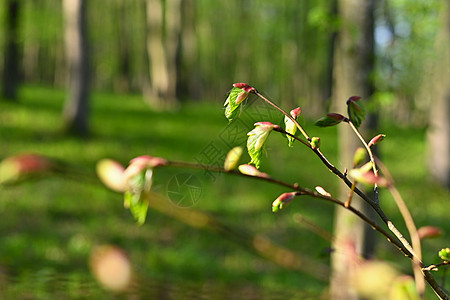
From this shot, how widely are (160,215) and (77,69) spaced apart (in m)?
4.43

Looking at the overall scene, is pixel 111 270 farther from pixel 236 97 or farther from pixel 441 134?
pixel 441 134

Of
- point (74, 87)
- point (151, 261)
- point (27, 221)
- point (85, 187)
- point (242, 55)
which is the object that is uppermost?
point (242, 55)

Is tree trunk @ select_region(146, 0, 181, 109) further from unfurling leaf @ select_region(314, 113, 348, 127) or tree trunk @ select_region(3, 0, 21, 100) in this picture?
unfurling leaf @ select_region(314, 113, 348, 127)

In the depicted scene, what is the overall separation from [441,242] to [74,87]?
7.60 meters

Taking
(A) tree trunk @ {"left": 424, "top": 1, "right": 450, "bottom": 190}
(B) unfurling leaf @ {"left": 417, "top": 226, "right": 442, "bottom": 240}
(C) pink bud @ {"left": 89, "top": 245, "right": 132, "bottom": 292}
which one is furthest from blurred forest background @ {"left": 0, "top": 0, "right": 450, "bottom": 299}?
(B) unfurling leaf @ {"left": 417, "top": 226, "right": 442, "bottom": 240}

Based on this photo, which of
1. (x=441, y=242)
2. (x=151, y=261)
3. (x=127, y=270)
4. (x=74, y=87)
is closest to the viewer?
(x=127, y=270)

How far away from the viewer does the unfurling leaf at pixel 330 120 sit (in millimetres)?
701

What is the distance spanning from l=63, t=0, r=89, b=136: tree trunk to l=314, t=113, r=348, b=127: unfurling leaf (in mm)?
9624

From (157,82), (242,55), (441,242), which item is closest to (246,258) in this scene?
(441,242)

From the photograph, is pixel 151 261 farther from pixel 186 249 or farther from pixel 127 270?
pixel 127 270

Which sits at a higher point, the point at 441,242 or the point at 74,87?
the point at 74,87

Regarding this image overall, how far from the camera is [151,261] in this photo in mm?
5344

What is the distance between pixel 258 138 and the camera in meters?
0.64

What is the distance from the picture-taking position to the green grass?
17.1 feet
